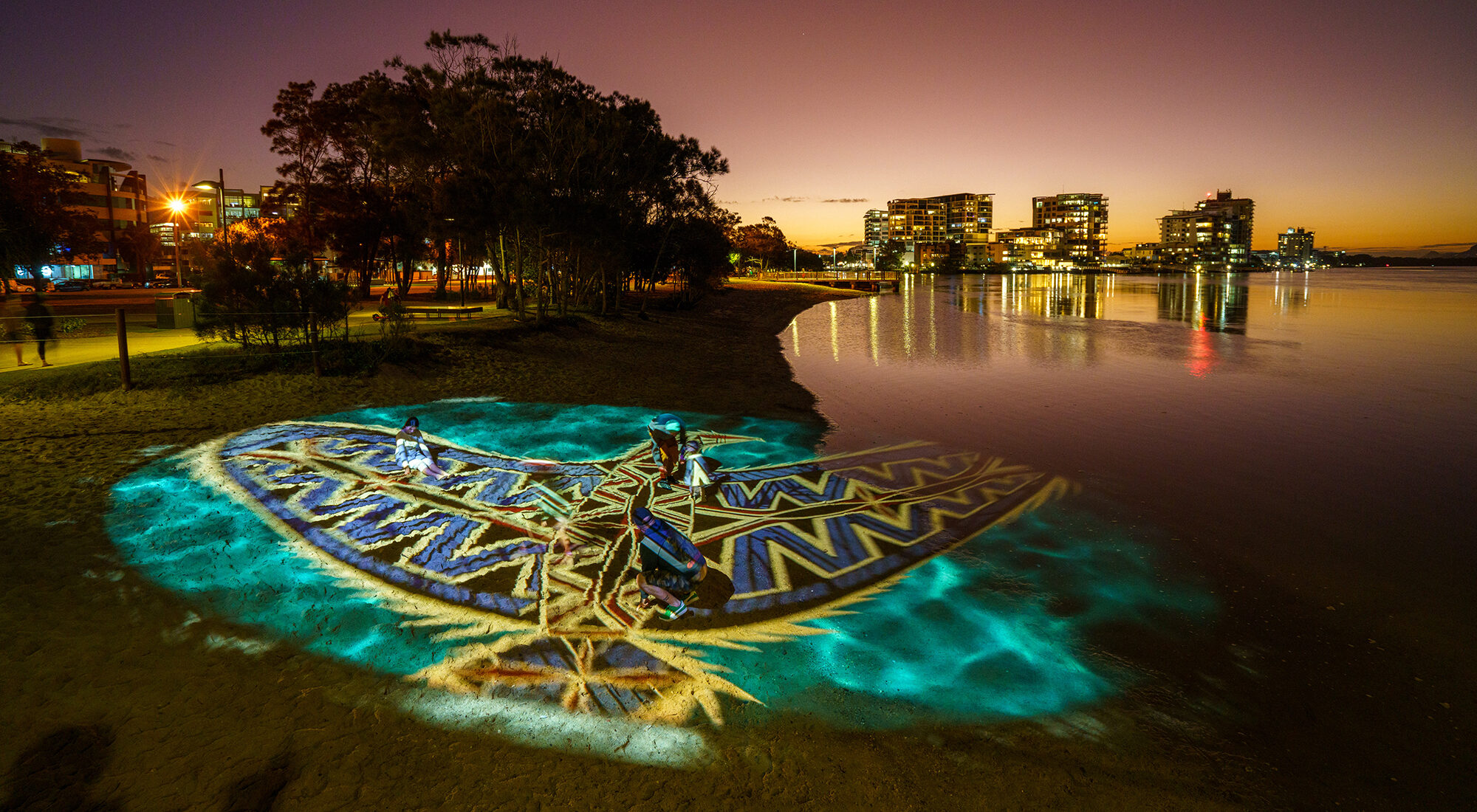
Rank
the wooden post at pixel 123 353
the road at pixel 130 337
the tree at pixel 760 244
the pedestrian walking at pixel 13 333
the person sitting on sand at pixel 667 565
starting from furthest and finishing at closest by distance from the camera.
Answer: the tree at pixel 760 244
the road at pixel 130 337
the pedestrian walking at pixel 13 333
the wooden post at pixel 123 353
the person sitting on sand at pixel 667 565

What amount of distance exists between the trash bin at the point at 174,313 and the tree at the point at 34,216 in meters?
9.10

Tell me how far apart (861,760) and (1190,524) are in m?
7.75

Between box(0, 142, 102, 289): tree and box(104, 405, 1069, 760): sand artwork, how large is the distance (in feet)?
88.7

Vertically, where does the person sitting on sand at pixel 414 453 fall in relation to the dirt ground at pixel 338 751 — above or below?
above

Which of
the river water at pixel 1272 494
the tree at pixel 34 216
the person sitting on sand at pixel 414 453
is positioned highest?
the tree at pixel 34 216

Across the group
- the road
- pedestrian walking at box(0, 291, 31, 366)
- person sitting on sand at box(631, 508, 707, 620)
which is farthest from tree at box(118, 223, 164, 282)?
person sitting on sand at box(631, 508, 707, 620)

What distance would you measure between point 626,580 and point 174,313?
2537 cm

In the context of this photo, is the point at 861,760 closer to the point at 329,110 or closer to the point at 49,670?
the point at 49,670

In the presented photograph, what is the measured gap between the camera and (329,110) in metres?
36.4

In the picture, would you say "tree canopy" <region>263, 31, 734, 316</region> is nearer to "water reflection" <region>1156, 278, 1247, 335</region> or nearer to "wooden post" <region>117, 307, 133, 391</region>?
"wooden post" <region>117, 307, 133, 391</region>

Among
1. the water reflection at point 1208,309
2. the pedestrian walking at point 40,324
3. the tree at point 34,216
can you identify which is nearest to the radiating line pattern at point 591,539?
the pedestrian walking at point 40,324

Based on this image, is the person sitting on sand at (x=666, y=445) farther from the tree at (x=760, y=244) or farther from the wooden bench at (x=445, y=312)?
the tree at (x=760, y=244)

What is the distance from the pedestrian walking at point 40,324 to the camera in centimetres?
1600

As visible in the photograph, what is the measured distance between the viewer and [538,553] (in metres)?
7.87
